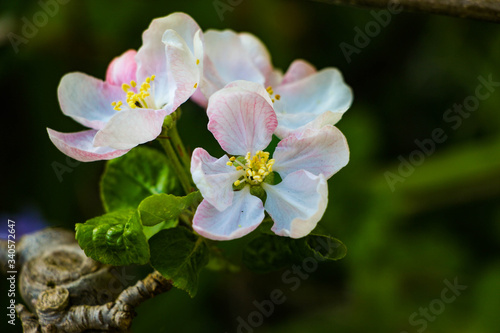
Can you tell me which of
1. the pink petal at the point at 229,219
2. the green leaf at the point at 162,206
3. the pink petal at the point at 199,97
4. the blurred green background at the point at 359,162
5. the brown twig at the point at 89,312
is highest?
the pink petal at the point at 199,97

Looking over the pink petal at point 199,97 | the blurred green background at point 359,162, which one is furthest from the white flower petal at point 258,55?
the blurred green background at point 359,162

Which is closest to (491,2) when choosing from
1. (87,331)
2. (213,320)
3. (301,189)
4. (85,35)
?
(301,189)

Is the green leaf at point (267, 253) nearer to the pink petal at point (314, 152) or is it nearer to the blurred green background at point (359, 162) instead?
the pink petal at point (314, 152)

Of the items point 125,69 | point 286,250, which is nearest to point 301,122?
point 286,250

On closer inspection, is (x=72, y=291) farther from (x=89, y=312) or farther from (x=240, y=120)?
(x=240, y=120)

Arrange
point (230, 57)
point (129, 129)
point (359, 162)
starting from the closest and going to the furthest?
1. point (129, 129)
2. point (230, 57)
3. point (359, 162)

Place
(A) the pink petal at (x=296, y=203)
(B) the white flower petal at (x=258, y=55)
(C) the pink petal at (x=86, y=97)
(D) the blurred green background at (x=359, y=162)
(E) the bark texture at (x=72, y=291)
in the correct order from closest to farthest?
1. (A) the pink petal at (x=296, y=203)
2. (E) the bark texture at (x=72, y=291)
3. (C) the pink petal at (x=86, y=97)
4. (B) the white flower petal at (x=258, y=55)
5. (D) the blurred green background at (x=359, y=162)
